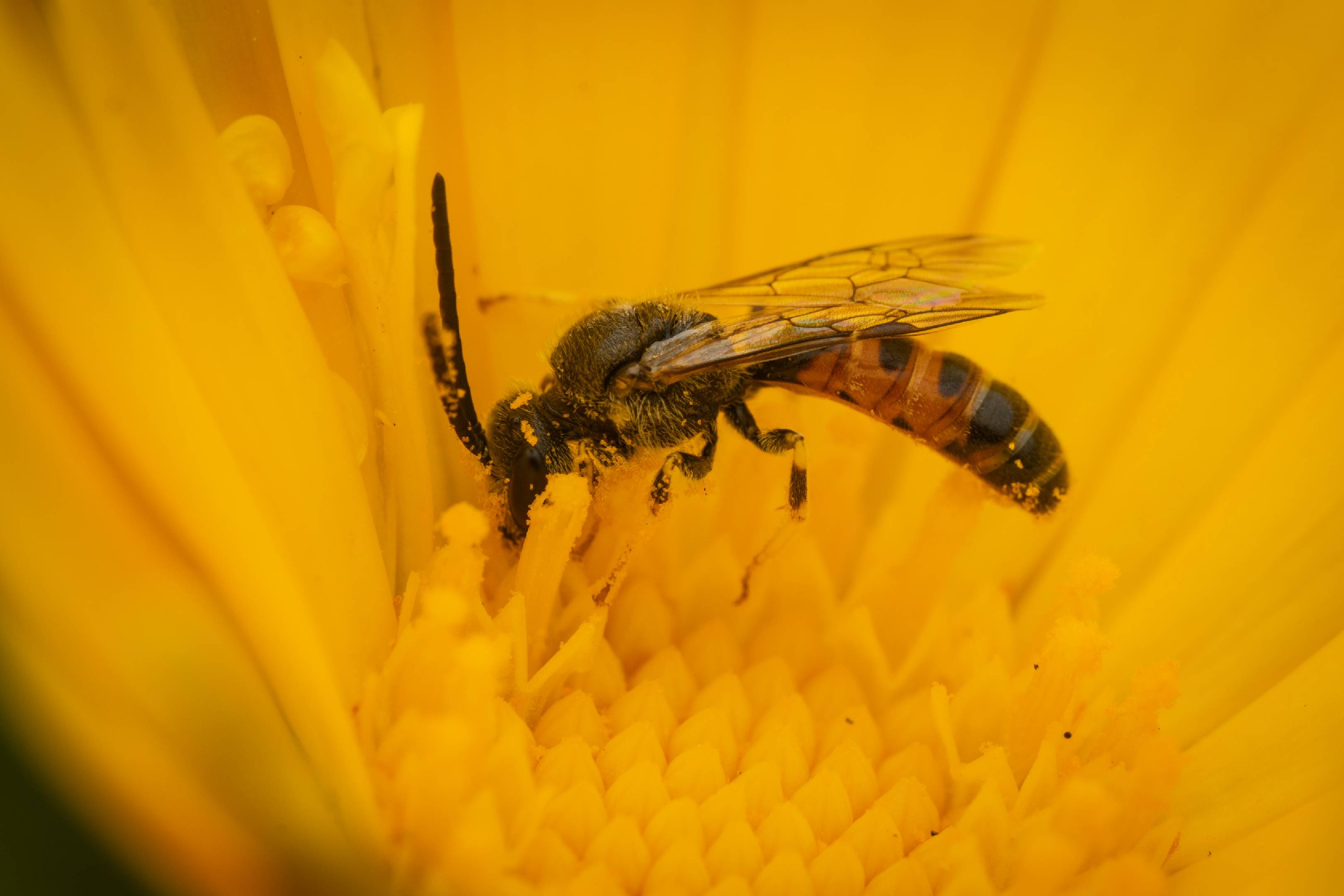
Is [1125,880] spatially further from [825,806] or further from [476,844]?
[476,844]

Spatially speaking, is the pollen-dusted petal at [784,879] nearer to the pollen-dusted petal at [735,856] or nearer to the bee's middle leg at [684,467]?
the pollen-dusted petal at [735,856]

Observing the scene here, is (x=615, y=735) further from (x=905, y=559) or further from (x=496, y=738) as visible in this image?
(x=905, y=559)

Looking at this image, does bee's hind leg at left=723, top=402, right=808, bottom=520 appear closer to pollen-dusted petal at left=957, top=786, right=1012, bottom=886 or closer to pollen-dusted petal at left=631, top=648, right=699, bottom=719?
pollen-dusted petal at left=631, top=648, right=699, bottom=719

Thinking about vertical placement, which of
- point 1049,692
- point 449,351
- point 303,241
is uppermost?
point 303,241

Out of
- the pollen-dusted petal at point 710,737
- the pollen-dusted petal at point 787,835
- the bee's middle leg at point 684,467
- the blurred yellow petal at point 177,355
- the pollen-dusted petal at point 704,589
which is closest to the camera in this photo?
the blurred yellow petal at point 177,355

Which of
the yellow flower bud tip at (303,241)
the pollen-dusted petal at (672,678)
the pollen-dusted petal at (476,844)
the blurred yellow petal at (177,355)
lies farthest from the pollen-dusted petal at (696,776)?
the yellow flower bud tip at (303,241)

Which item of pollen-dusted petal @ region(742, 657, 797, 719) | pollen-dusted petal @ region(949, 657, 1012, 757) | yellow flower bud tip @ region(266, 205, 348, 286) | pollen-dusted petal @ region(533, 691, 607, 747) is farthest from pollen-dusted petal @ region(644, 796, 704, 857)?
yellow flower bud tip @ region(266, 205, 348, 286)

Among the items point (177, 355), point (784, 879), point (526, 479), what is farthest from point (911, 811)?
point (177, 355)
